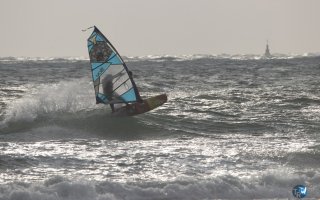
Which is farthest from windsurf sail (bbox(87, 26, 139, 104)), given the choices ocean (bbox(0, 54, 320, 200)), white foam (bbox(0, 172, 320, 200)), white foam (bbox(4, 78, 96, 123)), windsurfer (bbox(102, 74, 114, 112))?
white foam (bbox(0, 172, 320, 200))

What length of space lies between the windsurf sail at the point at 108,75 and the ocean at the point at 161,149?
607 mm

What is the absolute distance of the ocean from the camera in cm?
842

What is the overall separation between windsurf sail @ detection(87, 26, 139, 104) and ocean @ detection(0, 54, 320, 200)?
1.99 feet

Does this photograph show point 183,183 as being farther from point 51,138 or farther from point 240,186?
point 51,138

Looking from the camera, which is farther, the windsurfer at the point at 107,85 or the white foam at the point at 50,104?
the white foam at the point at 50,104

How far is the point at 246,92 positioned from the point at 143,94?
4174 mm

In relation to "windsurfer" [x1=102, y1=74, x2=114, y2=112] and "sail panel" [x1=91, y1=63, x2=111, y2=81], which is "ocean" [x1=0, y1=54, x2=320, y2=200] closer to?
"windsurfer" [x1=102, y1=74, x2=114, y2=112]

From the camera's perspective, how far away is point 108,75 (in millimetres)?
15625

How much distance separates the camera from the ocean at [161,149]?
27.6ft

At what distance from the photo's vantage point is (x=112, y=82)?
1568cm

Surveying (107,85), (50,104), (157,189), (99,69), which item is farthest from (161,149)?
(50,104)

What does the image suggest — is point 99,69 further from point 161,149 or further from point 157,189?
point 157,189

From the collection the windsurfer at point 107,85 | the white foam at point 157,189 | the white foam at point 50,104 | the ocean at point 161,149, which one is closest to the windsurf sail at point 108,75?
the windsurfer at point 107,85

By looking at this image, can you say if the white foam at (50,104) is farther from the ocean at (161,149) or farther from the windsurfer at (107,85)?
the windsurfer at (107,85)
